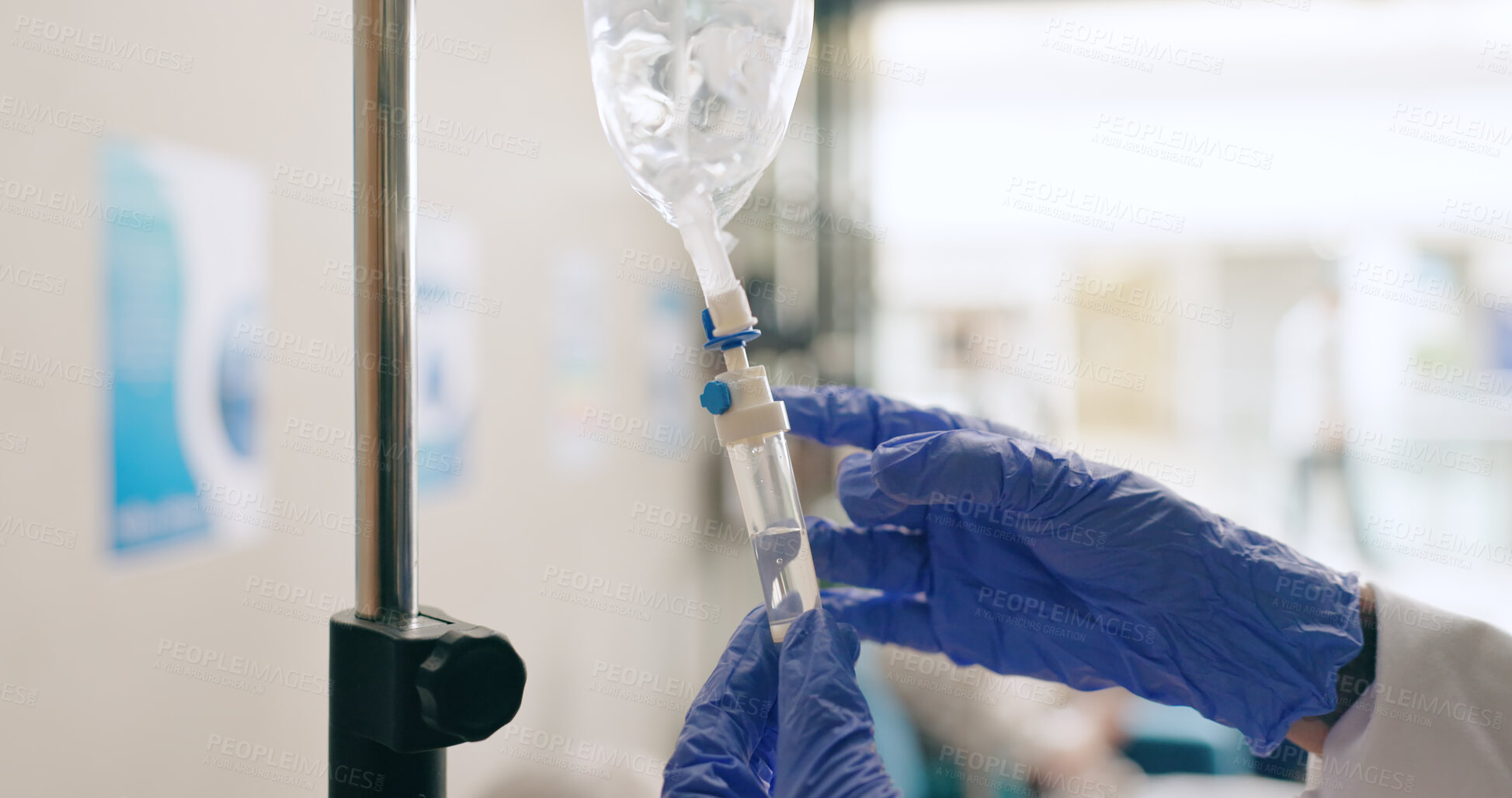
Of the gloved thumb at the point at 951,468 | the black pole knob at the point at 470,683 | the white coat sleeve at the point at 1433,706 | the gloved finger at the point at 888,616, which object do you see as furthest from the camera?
the gloved finger at the point at 888,616

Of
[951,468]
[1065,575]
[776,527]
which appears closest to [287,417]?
[776,527]

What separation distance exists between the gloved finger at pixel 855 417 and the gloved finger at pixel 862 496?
28 mm

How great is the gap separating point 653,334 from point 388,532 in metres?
1.81

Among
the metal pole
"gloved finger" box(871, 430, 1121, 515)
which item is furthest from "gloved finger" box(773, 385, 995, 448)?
the metal pole

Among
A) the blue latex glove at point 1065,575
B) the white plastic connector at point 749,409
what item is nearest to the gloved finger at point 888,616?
the blue latex glove at point 1065,575

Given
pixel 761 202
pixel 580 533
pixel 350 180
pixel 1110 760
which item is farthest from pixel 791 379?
pixel 350 180

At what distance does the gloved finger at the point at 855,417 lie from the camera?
3.19 feet

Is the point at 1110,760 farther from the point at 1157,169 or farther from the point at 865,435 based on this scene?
the point at 1157,169

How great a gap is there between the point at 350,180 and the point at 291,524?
373 millimetres

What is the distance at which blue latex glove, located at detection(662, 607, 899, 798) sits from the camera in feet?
2.19

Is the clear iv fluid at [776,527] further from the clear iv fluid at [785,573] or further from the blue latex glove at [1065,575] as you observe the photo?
the blue latex glove at [1065,575]

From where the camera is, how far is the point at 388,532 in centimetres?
59

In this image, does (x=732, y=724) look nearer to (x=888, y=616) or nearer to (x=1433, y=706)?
(x=888, y=616)

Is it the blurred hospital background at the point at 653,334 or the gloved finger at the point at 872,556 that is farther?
the gloved finger at the point at 872,556
